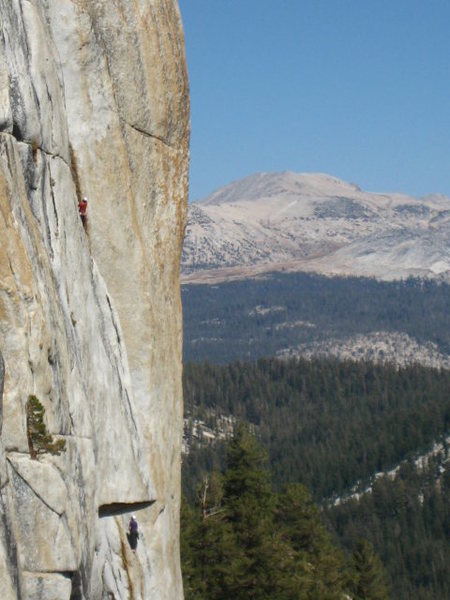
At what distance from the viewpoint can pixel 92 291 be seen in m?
20.4

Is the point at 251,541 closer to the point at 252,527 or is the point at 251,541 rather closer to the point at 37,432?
the point at 252,527

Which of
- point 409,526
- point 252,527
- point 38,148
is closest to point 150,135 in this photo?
point 38,148

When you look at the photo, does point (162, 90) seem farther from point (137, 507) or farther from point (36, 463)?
point (36, 463)

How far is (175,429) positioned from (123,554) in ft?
14.6

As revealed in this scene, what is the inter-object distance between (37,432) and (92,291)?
5.76 m

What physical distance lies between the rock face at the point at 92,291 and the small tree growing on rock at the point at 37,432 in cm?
15

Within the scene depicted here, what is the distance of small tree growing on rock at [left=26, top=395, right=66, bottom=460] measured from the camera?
1481 cm

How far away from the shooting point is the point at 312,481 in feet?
634

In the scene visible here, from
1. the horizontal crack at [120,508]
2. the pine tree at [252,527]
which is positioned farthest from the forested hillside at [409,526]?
the horizontal crack at [120,508]

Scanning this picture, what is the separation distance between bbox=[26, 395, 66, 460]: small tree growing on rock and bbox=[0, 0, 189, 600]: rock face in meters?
0.15

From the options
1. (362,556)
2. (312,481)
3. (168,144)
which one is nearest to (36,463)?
(168,144)

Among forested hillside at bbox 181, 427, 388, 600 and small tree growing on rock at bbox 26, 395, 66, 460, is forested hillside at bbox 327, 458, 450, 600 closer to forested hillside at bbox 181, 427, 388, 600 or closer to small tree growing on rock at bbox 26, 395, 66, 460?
forested hillside at bbox 181, 427, 388, 600

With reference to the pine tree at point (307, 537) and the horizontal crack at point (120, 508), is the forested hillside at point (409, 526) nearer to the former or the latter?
the pine tree at point (307, 537)

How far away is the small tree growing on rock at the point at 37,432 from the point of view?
48.6 feet
